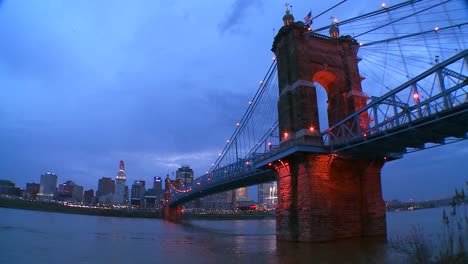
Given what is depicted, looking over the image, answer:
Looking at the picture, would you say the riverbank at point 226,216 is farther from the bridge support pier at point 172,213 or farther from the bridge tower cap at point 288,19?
the bridge tower cap at point 288,19

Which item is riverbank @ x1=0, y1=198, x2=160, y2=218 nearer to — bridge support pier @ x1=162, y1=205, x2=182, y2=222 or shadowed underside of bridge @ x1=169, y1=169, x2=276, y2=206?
bridge support pier @ x1=162, y1=205, x2=182, y2=222

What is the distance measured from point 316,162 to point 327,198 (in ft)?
8.78

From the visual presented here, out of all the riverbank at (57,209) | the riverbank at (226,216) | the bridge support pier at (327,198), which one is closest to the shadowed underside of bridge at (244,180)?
the bridge support pier at (327,198)

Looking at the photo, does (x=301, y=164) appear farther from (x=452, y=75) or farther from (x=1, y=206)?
(x=1, y=206)

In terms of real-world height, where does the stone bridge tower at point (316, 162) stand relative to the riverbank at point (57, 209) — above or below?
above

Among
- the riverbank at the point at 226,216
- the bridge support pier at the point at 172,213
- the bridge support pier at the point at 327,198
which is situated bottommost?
the riverbank at the point at 226,216

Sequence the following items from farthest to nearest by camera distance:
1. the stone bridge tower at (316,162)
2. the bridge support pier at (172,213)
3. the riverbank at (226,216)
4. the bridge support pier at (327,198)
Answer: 1. the riverbank at (226,216)
2. the bridge support pier at (172,213)
3. the stone bridge tower at (316,162)
4. the bridge support pier at (327,198)

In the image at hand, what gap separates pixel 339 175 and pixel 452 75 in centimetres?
1187

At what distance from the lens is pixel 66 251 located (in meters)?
23.6

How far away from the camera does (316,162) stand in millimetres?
26016

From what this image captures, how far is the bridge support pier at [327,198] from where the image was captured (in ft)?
82.3

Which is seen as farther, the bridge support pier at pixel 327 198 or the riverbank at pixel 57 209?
the riverbank at pixel 57 209

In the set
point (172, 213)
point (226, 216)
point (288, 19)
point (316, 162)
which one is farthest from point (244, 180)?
point (226, 216)

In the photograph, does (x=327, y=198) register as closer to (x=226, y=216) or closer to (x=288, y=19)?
(x=288, y=19)
